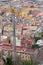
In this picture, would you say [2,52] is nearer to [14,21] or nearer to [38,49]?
[38,49]

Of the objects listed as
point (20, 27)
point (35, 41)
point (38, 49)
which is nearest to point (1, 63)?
point (38, 49)

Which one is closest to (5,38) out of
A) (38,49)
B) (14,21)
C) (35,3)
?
(38,49)

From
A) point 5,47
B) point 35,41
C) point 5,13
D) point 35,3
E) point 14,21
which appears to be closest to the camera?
point 5,47

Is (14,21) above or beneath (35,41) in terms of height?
beneath

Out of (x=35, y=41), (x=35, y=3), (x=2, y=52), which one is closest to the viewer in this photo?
(x=2, y=52)

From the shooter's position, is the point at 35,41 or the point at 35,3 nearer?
the point at 35,41

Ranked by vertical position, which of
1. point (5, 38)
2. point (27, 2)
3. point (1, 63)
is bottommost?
point (27, 2)

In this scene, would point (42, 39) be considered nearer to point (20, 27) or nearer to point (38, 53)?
point (38, 53)

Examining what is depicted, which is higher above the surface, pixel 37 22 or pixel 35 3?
pixel 37 22

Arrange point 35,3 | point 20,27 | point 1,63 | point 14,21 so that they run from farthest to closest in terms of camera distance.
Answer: point 35,3 → point 14,21 → point 20,27 → point 1,63
